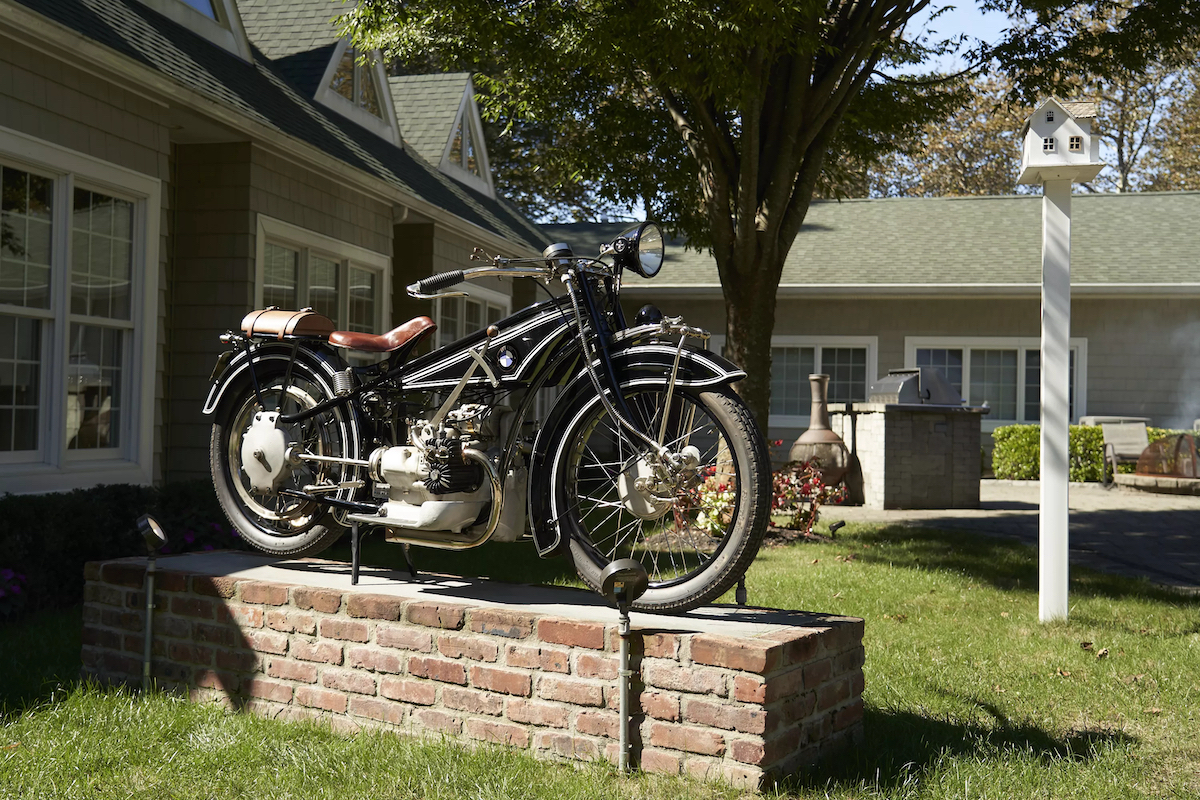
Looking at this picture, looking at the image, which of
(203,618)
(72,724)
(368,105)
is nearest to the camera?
(72,724)

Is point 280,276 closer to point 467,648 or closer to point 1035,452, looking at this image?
point 467,648

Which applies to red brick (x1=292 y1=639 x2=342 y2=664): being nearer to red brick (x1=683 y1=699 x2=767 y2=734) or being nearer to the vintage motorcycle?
the vintage motorcycle

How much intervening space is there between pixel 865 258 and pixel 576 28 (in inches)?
450

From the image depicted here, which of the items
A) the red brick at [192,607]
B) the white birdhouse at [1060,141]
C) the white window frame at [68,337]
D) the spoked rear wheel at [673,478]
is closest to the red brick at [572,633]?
the spoked rear wheel at [673,478]

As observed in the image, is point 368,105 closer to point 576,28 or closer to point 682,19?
point 576,28

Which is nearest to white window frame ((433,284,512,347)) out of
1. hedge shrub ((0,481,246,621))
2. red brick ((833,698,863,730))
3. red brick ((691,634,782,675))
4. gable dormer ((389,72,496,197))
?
gable dormer ((389,72,496,197))

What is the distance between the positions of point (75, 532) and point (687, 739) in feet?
13.6

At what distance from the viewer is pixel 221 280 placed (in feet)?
27.5

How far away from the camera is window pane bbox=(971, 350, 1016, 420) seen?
1739 centimetres

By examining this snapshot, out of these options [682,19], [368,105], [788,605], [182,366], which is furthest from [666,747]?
[368,105]

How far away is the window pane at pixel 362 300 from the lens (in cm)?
1045

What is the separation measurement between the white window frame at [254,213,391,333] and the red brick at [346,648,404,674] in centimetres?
534

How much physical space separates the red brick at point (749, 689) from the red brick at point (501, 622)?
0.70m

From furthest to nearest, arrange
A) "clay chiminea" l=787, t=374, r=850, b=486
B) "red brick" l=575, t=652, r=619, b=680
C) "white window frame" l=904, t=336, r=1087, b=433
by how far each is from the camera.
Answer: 1. "white window frame" l=904, t=336, r=1087, b=433
2. "clay chiminea" l=787, t=374, r=850, b=486
3. "red brick" l=575, t=652, r=619, b=680
